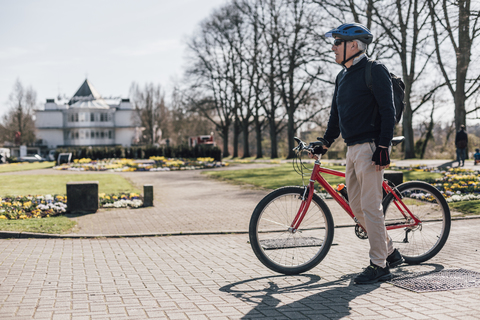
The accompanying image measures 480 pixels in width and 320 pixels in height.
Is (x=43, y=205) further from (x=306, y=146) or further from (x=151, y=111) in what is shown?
(x=151, y=111)

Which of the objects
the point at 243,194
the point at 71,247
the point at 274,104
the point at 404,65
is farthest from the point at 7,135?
the point at 71,247

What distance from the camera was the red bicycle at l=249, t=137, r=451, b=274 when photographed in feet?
14.7

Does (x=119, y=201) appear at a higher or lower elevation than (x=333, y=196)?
lower

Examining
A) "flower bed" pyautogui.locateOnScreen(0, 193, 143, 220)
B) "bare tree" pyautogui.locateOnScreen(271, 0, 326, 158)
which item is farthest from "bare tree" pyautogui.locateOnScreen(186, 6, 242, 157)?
→ "flower bed" pyautogui.locateOnScreen(0, 193, 143, 220)

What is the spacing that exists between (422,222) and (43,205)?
7.56m

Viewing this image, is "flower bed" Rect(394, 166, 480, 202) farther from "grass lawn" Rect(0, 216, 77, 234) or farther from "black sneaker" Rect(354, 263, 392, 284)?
"grass lawn" Rect(0, 216, 77, 234)

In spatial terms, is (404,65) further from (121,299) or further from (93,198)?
(121,299)

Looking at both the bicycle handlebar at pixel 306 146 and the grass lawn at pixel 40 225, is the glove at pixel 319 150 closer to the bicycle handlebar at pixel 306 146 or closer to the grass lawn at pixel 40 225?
the bicycle handlebar at pixel 306 146

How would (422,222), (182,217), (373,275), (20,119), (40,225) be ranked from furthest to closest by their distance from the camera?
(20,119), (182,217), (40,225), (422,222), (373,275)

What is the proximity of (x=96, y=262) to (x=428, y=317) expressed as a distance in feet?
11.2

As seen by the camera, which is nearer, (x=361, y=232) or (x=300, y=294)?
(x=300, y=294)

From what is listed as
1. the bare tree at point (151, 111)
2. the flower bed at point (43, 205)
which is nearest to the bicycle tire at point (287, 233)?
the flower bed at point (43, 205)

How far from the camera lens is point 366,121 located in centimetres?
432

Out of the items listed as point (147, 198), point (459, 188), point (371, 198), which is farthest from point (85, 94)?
point (371, 198)
